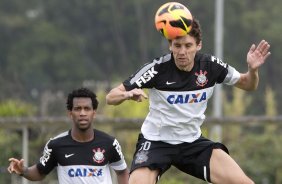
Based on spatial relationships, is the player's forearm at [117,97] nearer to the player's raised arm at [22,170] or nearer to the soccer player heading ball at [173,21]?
the soccer player heading ball at [173,21]

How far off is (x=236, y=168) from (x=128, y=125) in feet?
25.1

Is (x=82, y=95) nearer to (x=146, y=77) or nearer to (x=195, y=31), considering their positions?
(x=146, y=77)

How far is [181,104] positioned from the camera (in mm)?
9633

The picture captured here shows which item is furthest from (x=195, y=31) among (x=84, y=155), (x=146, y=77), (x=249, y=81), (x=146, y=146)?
(x=84, y=155)

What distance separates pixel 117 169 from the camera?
11.2m

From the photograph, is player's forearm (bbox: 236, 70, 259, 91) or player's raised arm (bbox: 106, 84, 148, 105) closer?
player's raised arm (bbox: 106, 84, 148, 105)

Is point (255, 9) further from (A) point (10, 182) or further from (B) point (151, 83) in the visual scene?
(B) point (151, 83)

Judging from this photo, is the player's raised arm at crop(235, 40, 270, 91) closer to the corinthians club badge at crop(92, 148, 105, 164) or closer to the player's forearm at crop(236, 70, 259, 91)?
the player's forearm at crop(236, 70, 259, 91)

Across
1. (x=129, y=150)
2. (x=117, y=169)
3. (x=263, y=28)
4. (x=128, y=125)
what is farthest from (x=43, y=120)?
(x=263, y=28)

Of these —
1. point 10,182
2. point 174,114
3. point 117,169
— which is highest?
point 174,114

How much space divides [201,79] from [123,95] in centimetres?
97

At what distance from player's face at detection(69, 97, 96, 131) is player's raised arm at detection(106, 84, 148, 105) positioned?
1.63 meters

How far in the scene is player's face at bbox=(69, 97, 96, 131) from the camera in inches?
432

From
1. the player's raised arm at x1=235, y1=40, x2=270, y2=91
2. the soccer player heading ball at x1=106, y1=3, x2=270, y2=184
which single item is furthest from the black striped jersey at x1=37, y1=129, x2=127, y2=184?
the player's raised arm at x1=235, y1=40, x2=270, y2=91
